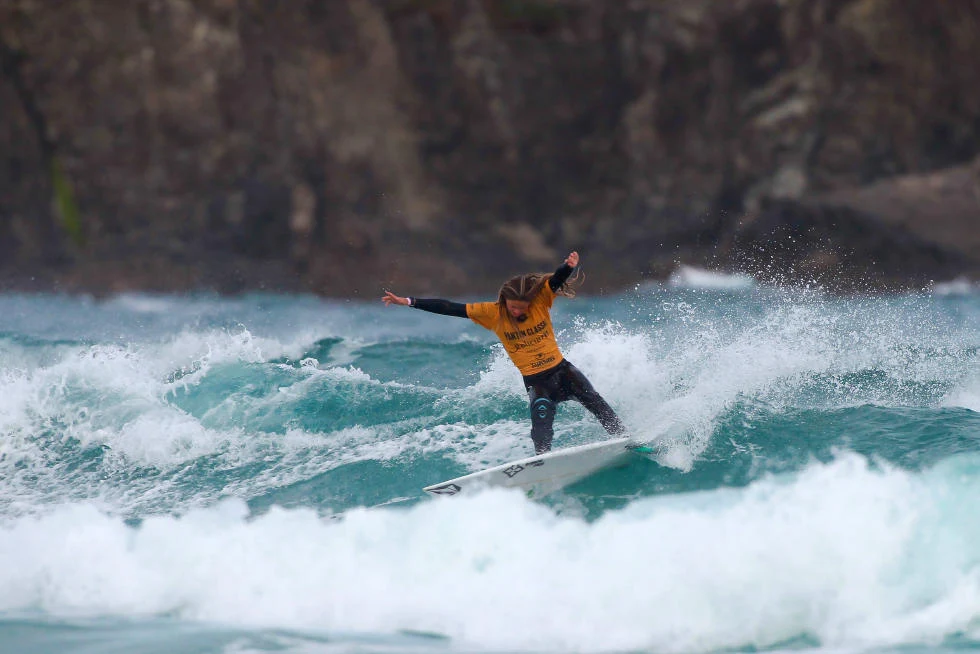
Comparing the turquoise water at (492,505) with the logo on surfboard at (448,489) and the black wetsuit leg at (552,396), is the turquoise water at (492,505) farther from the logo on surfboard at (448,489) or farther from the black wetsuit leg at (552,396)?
the black wetsuit leg at (552,396)

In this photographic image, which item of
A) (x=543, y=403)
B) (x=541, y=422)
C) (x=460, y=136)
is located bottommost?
(x=541, y=422)

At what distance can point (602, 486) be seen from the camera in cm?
705

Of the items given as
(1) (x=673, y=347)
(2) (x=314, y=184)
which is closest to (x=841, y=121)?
(2) (x=314, y=184)

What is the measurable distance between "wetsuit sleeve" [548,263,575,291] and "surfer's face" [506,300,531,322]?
0.74 feet

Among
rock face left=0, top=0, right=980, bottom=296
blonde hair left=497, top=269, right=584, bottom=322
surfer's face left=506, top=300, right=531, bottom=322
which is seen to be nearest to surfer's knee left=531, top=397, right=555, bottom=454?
surfer's face left=506, top=300, right=531, bottom=322

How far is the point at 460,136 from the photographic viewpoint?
19078 mm

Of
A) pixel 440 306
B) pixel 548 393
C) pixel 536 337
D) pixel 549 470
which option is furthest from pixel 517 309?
pixel 549 470

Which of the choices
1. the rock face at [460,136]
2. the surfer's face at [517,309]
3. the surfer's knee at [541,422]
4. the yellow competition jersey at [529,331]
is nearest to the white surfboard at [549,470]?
the surfer's knee at [541,422]

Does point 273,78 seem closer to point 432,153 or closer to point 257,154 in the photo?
point 257,154

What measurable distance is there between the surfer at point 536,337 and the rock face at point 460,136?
10.9 m

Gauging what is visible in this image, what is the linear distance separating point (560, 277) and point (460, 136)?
12.7 metres

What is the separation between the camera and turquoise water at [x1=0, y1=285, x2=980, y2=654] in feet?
18.4

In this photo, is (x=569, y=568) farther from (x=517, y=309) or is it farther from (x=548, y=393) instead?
(x=517, y=309)

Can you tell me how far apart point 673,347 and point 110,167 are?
566 inches
